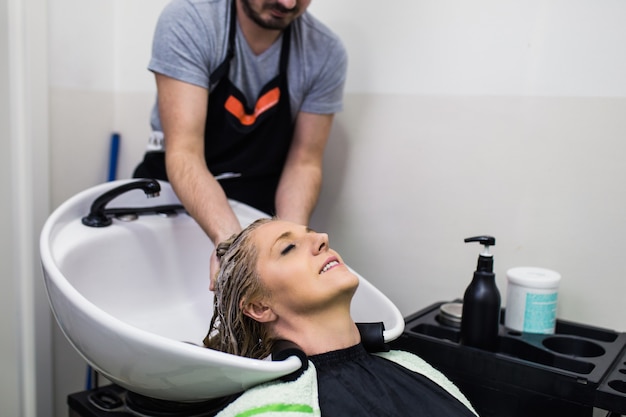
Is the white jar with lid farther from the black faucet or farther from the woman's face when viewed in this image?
the black faucet

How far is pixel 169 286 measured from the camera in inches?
60.8

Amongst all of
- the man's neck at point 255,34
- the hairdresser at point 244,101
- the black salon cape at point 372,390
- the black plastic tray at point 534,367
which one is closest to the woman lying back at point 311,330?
the black salon cape at point 372,390

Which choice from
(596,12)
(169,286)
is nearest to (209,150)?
(169,286)

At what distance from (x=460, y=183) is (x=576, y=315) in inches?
16.6

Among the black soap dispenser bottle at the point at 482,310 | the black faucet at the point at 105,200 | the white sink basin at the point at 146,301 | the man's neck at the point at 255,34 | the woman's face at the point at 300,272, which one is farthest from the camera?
the man's neck at the point at 255,34

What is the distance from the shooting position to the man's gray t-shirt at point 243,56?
148 cm

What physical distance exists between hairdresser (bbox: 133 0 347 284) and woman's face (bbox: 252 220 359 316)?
31 cm

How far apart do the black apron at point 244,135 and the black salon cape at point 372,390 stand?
2.40 ft

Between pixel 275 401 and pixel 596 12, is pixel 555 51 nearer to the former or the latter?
pixel 596 12

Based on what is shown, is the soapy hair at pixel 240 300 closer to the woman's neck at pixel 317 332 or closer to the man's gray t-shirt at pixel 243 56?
the woman's neck at pixel 317 332

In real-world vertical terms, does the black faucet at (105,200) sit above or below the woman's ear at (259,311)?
above

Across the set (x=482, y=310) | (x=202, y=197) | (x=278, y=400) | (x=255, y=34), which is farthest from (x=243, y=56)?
(x=278, y=400)

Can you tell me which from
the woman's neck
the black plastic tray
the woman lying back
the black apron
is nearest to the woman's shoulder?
the woman lying back

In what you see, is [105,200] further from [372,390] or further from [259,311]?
[372,390]
